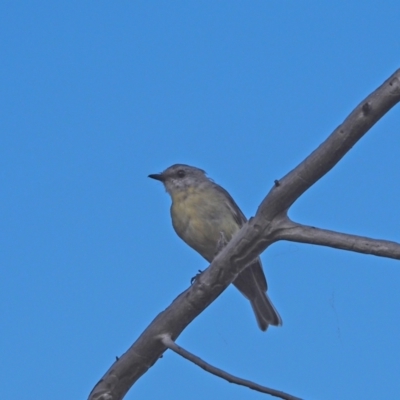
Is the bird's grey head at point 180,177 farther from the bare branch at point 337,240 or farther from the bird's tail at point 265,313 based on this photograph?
the bare branch at point 337,240

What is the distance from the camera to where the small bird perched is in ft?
24.1

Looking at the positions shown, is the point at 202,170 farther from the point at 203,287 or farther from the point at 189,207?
the point at 203,287

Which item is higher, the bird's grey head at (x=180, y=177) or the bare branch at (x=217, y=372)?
the bird's grey head at (x=180, y=177)

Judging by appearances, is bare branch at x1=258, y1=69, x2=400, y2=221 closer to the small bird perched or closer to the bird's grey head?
the small bird perched

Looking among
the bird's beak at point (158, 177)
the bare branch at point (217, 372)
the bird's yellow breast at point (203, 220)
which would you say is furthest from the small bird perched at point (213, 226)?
the bare branch at point (217, 372)

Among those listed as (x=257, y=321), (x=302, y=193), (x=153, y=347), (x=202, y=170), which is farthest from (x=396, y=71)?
(x=202, y=170)

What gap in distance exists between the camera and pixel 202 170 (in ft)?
28.1

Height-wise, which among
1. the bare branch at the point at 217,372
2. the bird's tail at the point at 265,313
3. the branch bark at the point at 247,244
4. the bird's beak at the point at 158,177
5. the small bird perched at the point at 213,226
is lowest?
the bare branch at the point at 217,372

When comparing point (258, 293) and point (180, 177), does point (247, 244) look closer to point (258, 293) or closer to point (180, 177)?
point (258, 293)

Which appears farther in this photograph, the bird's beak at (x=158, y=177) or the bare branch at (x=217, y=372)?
the bird's beak at (x=158, y=177)

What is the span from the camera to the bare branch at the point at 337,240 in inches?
125

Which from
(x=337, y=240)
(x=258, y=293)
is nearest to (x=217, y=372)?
(x=337, y=240)

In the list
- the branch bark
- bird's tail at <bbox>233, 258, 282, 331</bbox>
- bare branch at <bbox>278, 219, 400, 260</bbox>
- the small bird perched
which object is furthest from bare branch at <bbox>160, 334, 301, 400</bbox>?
bird's tail at <bbox>233, 258, 282, 331</bbox>

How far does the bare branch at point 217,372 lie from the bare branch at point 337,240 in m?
0.65
